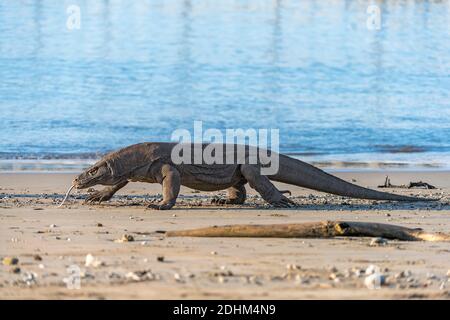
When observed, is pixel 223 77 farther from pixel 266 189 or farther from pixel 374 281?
pixel 374 281

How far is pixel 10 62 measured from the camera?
35.1 metres

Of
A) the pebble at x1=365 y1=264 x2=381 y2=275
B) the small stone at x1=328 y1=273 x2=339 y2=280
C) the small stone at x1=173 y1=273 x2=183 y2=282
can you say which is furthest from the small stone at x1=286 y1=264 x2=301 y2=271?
the small stone at x1=173 y1=273 x2=183 y2=282

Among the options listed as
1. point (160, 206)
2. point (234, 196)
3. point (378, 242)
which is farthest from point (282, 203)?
point (378, 242)

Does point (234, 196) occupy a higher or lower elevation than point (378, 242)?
lower

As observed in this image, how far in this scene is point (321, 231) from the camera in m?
9.58

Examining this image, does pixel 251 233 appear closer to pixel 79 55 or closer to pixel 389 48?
pixel 79 55

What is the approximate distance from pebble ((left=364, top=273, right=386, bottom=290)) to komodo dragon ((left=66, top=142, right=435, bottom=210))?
4831 millimetres

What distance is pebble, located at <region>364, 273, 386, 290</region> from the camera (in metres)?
7.48

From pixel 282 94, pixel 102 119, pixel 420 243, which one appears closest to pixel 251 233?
pixel 420 243

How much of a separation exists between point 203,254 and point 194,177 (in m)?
4.00

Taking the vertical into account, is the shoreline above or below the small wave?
above

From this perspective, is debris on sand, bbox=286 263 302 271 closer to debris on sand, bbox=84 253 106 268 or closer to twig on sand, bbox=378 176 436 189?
debris on sand, bbox=84 253 106 268

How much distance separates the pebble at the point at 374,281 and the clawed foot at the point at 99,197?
5.60 metres

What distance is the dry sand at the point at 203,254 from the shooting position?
733cm
